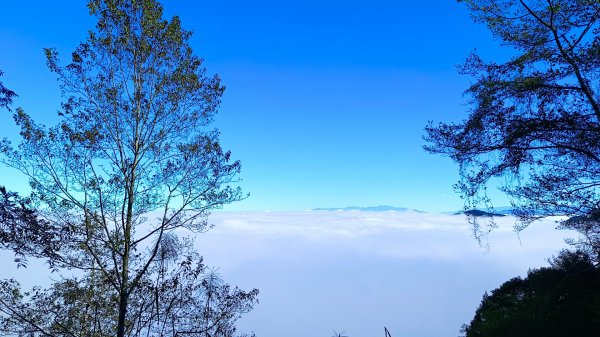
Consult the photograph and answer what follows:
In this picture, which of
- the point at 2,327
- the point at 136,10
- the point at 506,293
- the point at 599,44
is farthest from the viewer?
the point at 506,293

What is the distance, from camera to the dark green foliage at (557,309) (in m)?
8.16

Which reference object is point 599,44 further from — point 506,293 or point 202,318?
point 202,318

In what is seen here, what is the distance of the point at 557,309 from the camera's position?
370 inches

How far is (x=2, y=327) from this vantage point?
1110 cm

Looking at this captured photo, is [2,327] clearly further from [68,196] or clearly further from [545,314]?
[545,314]

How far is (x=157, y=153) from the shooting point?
923cm

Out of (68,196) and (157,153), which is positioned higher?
(157,153)

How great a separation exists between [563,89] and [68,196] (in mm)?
12500

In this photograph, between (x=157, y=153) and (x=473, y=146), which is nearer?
(x=473, y=146)

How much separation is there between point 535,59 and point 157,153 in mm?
10126

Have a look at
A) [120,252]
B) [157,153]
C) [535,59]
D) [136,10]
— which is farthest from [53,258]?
[535,59]

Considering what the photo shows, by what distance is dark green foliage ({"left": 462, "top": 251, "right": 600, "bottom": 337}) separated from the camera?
8.16 metres

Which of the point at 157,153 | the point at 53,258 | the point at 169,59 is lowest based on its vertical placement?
the point at 53,258

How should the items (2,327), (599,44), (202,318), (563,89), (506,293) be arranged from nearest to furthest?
(599,44), (563,89), (202,318), (2,327), (506,293)
